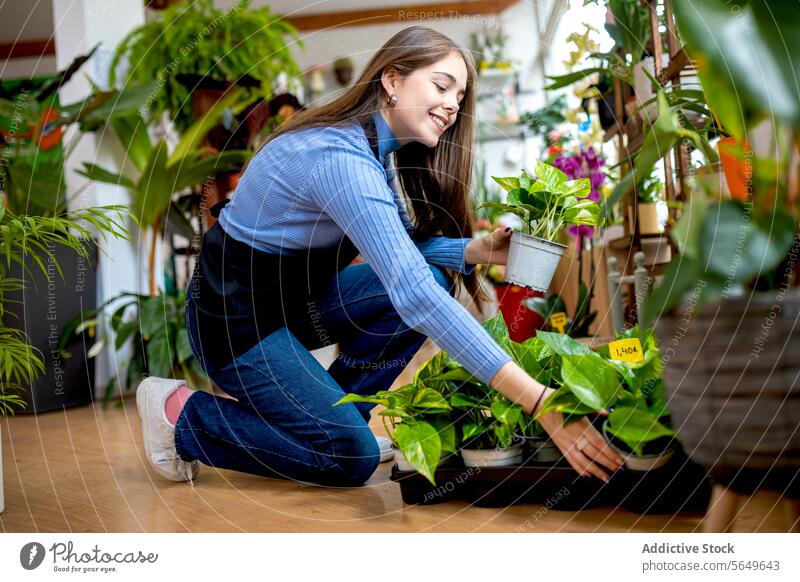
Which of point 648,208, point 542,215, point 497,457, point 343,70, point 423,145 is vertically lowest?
point 497,457

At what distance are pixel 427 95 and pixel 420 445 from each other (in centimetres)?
58

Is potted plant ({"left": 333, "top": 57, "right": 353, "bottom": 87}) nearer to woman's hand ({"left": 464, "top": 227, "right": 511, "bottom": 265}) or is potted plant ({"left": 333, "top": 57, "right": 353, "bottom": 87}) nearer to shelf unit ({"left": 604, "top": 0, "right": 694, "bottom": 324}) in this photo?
shelf unit ({"left": 604, "top": 0, "right": 694, "bottom": 324})

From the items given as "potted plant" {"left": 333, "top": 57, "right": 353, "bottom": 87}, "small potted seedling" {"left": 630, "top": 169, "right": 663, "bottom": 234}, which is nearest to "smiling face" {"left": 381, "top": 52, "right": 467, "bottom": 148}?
"small potted seedling" {"left": 630, "top": 169, "right": 663, "bottom": 234}

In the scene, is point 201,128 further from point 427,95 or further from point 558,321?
point 427,95

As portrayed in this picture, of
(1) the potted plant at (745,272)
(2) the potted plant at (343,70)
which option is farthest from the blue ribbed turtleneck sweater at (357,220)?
(2) the potted plant at (343,70)

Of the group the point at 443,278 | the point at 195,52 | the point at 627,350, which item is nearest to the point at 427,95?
the point at 443,278

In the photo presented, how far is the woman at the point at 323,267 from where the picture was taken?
4.32ft

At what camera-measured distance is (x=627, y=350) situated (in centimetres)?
119

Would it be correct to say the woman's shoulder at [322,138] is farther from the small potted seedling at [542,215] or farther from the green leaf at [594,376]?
the green leaf at [594,376]

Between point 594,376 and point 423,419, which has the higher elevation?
point 594,376

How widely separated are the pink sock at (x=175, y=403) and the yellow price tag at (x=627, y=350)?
84cm
